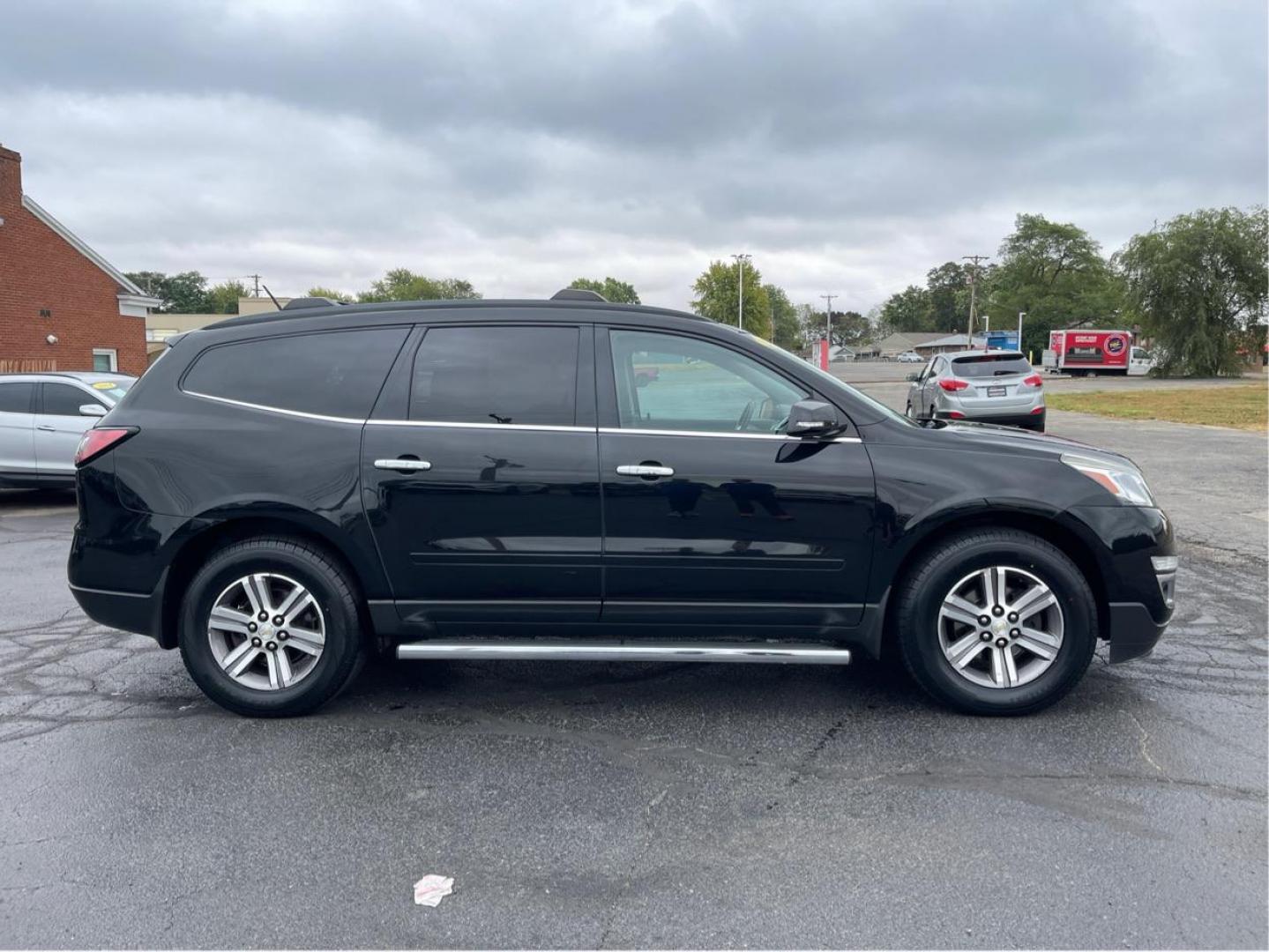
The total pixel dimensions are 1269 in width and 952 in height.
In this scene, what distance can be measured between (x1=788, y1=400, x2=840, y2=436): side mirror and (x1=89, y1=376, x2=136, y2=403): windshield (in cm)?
944

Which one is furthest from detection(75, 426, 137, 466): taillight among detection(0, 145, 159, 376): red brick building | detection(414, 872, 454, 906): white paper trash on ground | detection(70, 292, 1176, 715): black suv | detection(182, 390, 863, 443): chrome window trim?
detection(0, 145, 159, 376): red brick building

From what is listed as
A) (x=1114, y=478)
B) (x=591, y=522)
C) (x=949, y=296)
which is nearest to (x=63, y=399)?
(x=591, y=522)

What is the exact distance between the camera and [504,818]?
3.21 meters

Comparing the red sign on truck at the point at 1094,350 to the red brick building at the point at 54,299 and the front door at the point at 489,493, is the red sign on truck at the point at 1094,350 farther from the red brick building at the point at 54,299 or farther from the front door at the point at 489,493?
the front door at the point at 489,493

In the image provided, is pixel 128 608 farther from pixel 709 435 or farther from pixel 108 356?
pixel 108 356

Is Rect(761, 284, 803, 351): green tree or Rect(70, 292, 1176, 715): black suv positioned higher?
Rect(761, 284, 803, 351): green tree

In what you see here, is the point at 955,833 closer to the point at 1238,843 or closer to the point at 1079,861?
the point at 1079,861

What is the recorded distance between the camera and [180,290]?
125562mm

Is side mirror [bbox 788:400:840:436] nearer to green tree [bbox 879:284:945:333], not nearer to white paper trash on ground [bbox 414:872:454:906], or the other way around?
white paper trash on ground [bbox 414:872:454:906]

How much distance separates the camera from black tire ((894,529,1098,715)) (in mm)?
3926

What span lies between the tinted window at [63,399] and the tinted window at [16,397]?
0.18m

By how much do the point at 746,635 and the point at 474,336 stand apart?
1.84m

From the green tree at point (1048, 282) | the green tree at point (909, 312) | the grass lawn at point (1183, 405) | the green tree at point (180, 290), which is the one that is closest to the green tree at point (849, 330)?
the green tree at point (909, 312)

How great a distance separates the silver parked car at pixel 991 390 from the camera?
1634cm
